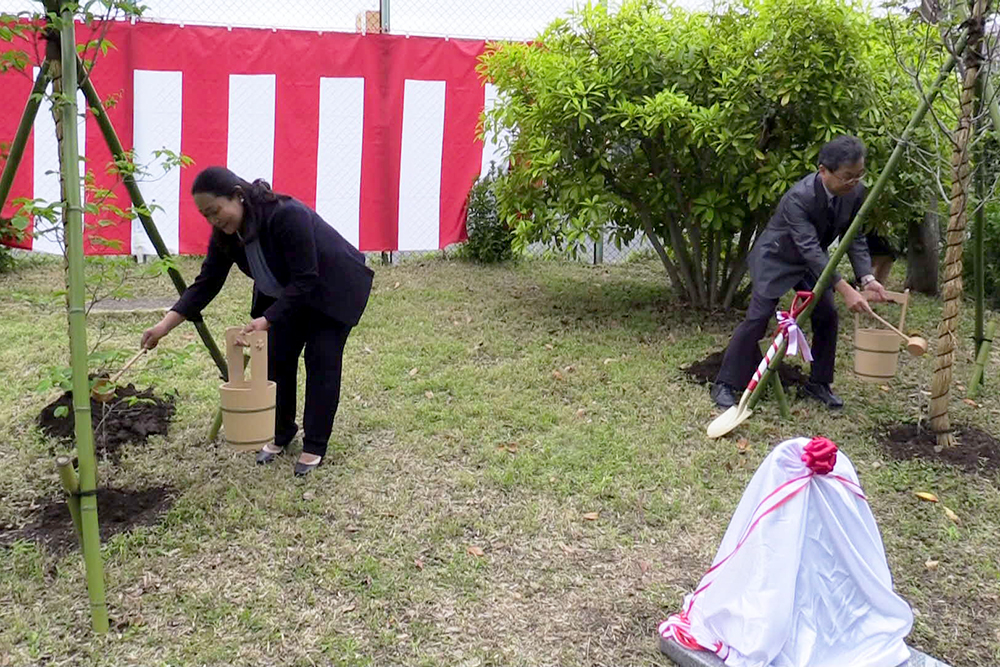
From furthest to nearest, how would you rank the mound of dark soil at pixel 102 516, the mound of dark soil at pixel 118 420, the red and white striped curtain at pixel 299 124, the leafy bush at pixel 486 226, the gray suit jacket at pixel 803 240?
1. the leafy bush at pixel 486 226
2. the red and white striped curtain at pixel 299 124
3. the gray suit jacket at pixel 803 240
4. the mound of dark soil at pixel 118 420
5. the mound of dark soil at pixel 102 516

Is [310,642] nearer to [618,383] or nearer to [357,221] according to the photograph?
[618,383]

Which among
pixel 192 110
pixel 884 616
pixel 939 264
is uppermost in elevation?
pixel 192 110

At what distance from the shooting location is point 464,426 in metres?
4.48

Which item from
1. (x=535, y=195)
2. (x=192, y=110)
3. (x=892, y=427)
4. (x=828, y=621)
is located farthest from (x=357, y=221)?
(x=828, y=621)

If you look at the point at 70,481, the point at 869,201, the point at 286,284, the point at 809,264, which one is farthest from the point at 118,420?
the point at 869,201

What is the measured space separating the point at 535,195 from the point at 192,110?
3.51 metres

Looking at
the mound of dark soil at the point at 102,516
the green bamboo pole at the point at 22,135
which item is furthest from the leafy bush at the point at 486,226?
the green bamboo pole at the point at 22,135

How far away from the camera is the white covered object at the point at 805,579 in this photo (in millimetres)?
2373

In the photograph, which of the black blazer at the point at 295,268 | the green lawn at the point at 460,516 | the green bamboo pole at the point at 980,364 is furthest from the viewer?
the green bamboo pole at the point at 980,364

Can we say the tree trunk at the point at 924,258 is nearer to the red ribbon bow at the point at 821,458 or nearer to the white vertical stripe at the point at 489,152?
the white vertical stripe at the point at 489,152

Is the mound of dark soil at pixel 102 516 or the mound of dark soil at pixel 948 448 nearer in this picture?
the mound of dark soil at pixel 102 516

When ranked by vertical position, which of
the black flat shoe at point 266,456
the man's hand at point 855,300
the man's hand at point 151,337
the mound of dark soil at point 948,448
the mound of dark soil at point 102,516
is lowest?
the mound of dark soil at point 102,516

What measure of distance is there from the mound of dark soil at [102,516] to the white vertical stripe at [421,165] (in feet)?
17.3

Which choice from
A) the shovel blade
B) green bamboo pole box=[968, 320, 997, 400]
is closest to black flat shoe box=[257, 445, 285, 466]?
the shovel blade
